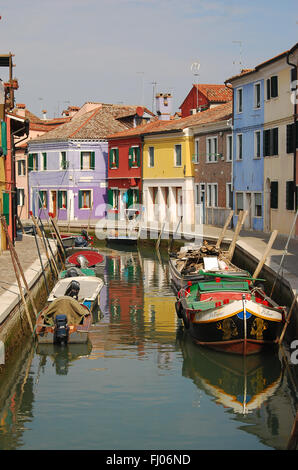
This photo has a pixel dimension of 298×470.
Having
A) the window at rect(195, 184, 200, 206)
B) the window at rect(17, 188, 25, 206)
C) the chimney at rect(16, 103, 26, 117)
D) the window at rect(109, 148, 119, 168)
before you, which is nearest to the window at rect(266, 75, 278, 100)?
the window at rect(195, 184, 200, 206)

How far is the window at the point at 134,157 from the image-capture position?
53.6m

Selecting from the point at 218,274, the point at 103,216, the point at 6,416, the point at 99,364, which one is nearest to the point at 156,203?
the point at 103,216

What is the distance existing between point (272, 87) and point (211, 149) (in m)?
9.65

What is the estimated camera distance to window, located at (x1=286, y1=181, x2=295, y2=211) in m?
34.1

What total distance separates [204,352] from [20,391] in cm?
523

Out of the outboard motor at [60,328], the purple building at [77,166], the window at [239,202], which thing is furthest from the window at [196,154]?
the outboard motor at [60,328]

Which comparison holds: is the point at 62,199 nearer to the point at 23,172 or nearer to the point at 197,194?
the point at 23,172

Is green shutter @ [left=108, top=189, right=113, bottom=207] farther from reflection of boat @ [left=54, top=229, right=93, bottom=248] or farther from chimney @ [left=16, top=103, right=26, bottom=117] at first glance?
reflection of boat @ [left=54, top=229, right=93, bottom=248]

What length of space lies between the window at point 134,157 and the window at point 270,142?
54.6 ft

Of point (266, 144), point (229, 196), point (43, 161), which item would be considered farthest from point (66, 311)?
point (43, 161)

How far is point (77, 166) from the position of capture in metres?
56.2

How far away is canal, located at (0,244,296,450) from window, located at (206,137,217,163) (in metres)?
25.0

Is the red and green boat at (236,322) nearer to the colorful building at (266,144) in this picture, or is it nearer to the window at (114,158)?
the colorful building at (266,144)

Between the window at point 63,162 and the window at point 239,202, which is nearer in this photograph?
the window at point 239,202
